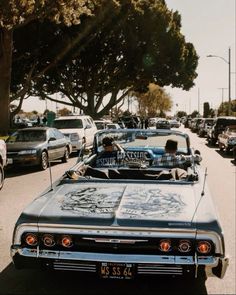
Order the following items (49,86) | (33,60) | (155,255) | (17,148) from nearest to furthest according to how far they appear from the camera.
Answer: (155,255) < (17,148) < (33,60) < (49,86)

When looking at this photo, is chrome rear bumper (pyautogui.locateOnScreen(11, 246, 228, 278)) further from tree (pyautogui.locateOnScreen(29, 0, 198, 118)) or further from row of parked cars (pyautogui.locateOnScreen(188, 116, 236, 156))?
tree (pyautogui.locateOnScreen(29, 0, 198, 118))

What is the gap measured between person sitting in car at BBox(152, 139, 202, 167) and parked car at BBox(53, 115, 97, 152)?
49.1ft

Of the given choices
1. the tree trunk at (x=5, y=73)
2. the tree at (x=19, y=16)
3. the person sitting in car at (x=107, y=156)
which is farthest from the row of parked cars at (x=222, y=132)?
the person sitting in car at (x=107, y=156)

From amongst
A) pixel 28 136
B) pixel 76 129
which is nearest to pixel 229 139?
pixel 76 129

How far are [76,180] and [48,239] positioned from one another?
1362mm

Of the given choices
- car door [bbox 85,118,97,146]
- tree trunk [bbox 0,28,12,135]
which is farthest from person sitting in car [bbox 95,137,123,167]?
tree trunk [bbox 0,28,12,135]

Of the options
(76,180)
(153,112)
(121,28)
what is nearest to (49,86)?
(121,28)

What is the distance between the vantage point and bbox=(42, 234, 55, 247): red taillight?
4.48 m

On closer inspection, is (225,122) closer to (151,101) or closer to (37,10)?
(37,10)

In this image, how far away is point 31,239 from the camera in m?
4.53

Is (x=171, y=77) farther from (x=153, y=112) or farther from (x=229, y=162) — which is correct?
(x=153, y=112)

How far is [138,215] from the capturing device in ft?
14.7

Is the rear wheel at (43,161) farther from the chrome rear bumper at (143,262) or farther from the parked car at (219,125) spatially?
the parked car at (219,125)

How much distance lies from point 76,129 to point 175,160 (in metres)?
16.3
